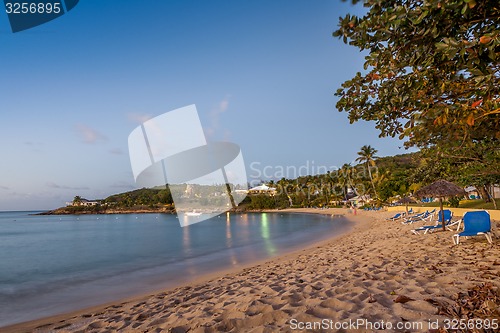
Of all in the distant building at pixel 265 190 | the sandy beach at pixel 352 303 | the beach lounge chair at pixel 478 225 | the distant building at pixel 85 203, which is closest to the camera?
the sandy beach at pixel 352 303

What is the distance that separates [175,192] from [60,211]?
62.3 metres

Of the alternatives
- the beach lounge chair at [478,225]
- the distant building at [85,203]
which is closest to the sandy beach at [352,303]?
the beach lounge chair at [478,225]

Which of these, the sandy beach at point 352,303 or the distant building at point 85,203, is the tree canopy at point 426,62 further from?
the distant building at point 85,203

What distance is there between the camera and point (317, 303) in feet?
13.9

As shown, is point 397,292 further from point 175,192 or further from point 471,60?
point 175,192

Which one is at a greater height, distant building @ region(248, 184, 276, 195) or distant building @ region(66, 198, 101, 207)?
distant building @ region(66, 198, 101, 207)

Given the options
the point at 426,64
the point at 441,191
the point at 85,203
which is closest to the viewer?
the point at 426,64

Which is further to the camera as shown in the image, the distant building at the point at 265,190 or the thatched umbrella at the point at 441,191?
the distant building at the point at 265,190

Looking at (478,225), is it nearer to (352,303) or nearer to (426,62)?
(352,303)

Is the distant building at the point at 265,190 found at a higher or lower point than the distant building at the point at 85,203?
lower

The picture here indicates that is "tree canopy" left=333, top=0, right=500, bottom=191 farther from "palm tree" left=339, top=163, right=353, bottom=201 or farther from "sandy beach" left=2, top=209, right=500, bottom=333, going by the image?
"palm tree" left=339, top=163, right=353, bottom=201

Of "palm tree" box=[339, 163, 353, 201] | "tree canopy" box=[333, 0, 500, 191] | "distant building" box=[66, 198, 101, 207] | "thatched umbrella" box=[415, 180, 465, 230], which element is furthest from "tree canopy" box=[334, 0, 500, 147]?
"distant building" box=[66, 198, 101, 207]

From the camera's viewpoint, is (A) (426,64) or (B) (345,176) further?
(B) (345,176)

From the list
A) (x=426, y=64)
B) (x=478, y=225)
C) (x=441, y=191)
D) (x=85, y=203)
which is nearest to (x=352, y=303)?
(x=426, y=64)
